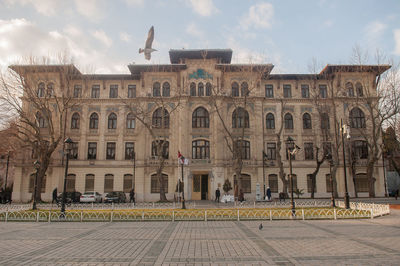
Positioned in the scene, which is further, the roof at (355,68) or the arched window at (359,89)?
the arched window at (359,89)

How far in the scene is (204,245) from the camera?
29.8 ft

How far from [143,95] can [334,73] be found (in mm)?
23568

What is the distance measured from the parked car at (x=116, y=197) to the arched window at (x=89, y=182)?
3780mm

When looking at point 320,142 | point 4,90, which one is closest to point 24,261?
point 4,90

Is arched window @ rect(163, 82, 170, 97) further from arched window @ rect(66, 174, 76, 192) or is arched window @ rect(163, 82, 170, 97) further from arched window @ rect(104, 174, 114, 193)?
arched window @ rect(66, 174, 76, 192)

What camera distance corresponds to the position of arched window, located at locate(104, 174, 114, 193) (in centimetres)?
3300

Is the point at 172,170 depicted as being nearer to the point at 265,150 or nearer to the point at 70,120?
the point at 265,150

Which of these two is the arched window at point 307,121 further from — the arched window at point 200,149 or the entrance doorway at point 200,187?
the entrance doorway at point 200,187

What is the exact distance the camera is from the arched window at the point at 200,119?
111 feet

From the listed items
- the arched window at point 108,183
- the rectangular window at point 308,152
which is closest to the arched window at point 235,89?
the rectangular window at point 308,152

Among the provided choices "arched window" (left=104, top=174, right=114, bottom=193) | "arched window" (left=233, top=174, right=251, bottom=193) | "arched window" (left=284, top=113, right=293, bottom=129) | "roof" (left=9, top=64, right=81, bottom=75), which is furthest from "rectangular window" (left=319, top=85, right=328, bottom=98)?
"roof" (left=9, top=64, right=81, bottom=75)

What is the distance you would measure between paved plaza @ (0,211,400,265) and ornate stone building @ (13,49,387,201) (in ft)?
64.9

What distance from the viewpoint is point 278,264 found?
6.93m

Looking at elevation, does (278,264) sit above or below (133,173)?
below
